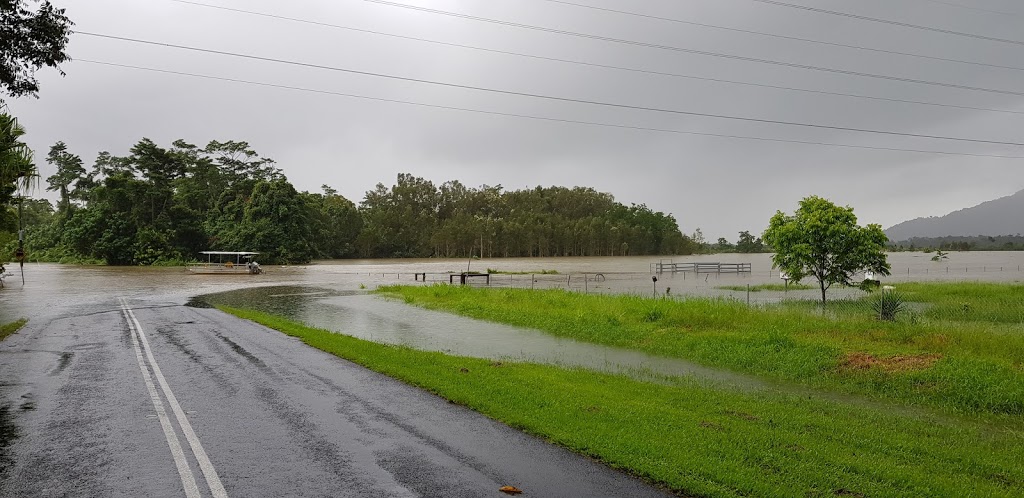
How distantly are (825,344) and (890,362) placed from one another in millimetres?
2284

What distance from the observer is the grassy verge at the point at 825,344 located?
12.5 meters

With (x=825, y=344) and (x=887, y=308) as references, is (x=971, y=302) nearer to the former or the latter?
(x=887, y=308)

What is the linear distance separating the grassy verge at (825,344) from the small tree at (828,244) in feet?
10.9

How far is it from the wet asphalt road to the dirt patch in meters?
10.4

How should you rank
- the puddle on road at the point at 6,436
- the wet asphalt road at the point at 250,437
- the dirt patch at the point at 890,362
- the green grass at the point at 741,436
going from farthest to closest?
the dirt patch at the point at 890,362
the puddle on road at the point at 6,436
the green grass at the point at 741,436
the wet asphalt road at the point at 250,437

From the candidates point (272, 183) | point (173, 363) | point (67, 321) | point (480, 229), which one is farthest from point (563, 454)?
point (480, 229)

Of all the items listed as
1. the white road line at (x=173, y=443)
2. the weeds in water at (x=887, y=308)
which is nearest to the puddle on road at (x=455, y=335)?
the white road line at (x=173, y=443)

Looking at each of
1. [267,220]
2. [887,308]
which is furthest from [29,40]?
[267,220]

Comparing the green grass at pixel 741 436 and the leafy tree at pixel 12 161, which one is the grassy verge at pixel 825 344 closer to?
the green grass at pixel 741 436

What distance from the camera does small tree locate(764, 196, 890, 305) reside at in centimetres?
3042

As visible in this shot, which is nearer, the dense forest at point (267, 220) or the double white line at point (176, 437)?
the double white line at point (176, 437)

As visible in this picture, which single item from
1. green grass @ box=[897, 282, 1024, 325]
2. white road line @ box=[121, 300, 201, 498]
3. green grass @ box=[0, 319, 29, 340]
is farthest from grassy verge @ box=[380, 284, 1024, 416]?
green grass @ box=[0, 319, 29, 340]

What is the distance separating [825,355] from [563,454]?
11.2 m

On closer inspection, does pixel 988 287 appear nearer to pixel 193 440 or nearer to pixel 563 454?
pixel 563 454
